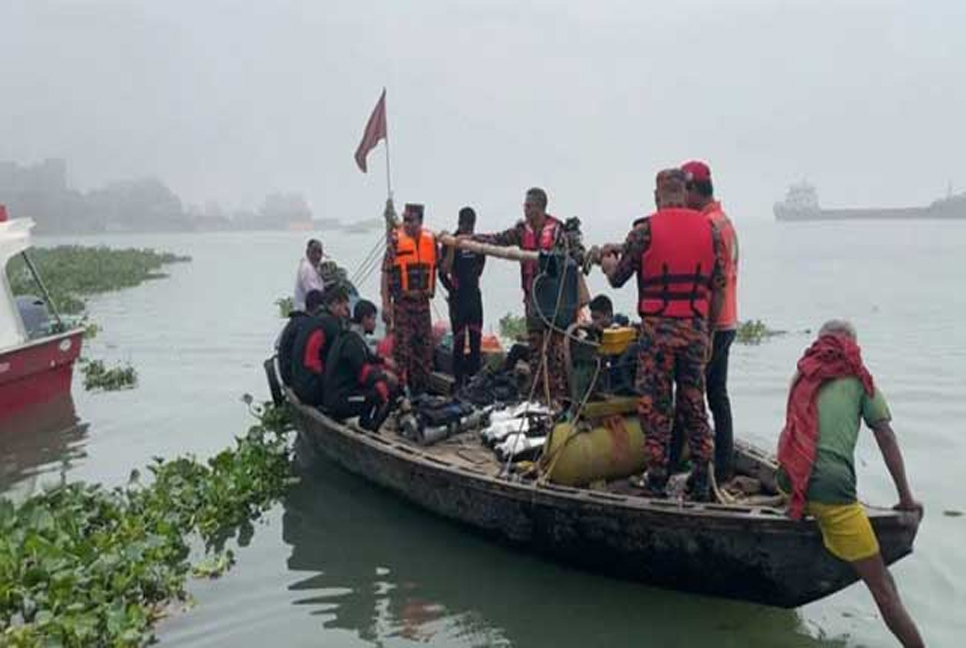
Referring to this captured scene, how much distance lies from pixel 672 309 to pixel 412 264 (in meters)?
4.72

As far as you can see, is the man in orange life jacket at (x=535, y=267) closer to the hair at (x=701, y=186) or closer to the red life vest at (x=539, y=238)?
the red life vest at (x=539, y=238)

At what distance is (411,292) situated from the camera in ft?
35.2

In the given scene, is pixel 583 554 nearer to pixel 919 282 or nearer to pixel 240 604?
pixel 240 604

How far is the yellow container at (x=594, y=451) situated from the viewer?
283 inches

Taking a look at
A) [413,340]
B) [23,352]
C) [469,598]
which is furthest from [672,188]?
[23,352]

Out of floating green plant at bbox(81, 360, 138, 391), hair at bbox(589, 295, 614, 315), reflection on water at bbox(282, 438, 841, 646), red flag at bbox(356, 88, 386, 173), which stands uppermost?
red flag at bbox(356, 88, 386, 173)

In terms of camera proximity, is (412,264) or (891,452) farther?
(412,264)

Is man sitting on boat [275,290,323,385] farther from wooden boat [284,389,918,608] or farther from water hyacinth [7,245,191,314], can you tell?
water hyacinth [7,245,191,314]

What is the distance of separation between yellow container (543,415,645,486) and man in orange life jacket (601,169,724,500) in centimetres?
35

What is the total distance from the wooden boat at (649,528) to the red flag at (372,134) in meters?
4.70

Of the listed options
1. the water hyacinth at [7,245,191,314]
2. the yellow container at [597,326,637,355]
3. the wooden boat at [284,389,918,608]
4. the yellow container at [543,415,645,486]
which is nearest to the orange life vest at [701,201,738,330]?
the yellow container at [597,326,637,355]

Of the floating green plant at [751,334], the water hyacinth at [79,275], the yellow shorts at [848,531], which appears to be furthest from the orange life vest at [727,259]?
the water hyacinth at [79,275]

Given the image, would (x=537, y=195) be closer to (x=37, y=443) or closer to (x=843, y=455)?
(x=843, y=455)

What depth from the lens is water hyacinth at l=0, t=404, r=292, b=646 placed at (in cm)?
629
